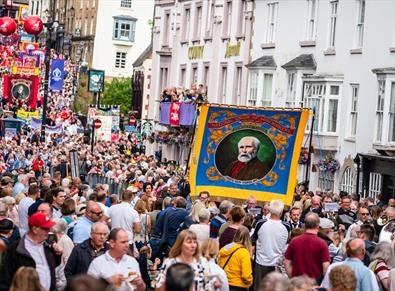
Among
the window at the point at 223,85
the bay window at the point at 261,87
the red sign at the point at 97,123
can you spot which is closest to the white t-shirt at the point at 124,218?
the bay window at the point at 261,87

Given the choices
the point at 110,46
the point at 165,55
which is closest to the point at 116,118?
the point at 165,55

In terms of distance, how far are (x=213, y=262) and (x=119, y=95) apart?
104 metres

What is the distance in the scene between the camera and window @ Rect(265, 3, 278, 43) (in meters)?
49.5

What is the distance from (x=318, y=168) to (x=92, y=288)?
118 feet

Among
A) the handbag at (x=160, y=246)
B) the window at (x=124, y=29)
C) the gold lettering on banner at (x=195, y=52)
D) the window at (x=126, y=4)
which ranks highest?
the window at (x=126, y=4)

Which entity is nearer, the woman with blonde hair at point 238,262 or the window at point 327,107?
the woman with blonde hair at point 238,262

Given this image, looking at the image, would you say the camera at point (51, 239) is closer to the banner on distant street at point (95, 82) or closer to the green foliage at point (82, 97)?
the banner on distant street at point (95, 82)

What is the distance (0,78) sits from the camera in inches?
3541

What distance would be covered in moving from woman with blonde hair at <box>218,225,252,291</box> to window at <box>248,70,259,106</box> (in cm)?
3432

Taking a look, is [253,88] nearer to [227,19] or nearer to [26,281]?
[227,19]

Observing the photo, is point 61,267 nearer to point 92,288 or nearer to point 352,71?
point 92,288

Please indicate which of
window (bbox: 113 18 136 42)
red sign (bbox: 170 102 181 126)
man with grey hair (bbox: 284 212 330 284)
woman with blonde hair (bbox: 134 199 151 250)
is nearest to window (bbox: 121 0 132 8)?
window (bbox: 113 18 136 42)

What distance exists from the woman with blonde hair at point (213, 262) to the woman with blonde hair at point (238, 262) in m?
1.81

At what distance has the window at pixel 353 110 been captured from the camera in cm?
4275
